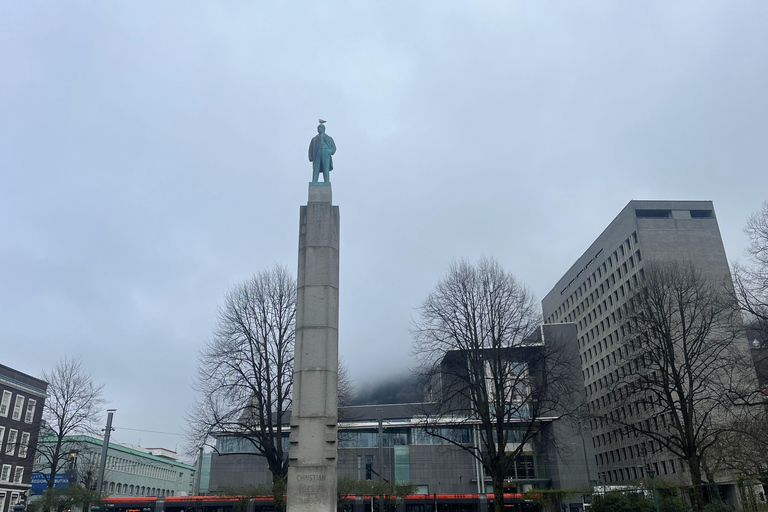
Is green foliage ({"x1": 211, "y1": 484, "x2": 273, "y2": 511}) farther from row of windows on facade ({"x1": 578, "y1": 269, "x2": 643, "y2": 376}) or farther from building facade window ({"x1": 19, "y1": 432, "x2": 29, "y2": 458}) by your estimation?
row of windows on facade ({"x1": 578, "y1": 269, "x2": 643, "y2": 376})

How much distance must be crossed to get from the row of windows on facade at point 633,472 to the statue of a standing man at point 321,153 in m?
55.1

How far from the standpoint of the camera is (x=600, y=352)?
3415 inches

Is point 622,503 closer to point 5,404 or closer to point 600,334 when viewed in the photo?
point 600,334

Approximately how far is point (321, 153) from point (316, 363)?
8.61 meters

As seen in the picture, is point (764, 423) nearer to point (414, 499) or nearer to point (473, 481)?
point (414, 499)

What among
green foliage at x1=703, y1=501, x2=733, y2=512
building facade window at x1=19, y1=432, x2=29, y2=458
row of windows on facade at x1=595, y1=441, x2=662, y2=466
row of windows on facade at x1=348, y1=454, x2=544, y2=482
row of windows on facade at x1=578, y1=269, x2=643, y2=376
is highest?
row of windows on facade at x1=578, y1=269, x2=643, y2=376

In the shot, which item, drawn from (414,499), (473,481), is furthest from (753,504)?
(473,481)

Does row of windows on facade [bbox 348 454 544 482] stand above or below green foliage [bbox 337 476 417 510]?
above

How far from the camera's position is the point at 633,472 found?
7575 cm

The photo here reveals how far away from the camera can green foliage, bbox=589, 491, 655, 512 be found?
95.3 ft

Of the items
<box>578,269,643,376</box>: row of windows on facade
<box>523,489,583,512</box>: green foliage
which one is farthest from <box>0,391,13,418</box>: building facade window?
<box>578,269,643,376</box>: row of windows on facade

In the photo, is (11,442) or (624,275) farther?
(624,275)

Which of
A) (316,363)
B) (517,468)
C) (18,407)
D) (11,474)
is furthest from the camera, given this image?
(517,468)

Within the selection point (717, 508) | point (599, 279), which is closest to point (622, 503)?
point (717, 508)
